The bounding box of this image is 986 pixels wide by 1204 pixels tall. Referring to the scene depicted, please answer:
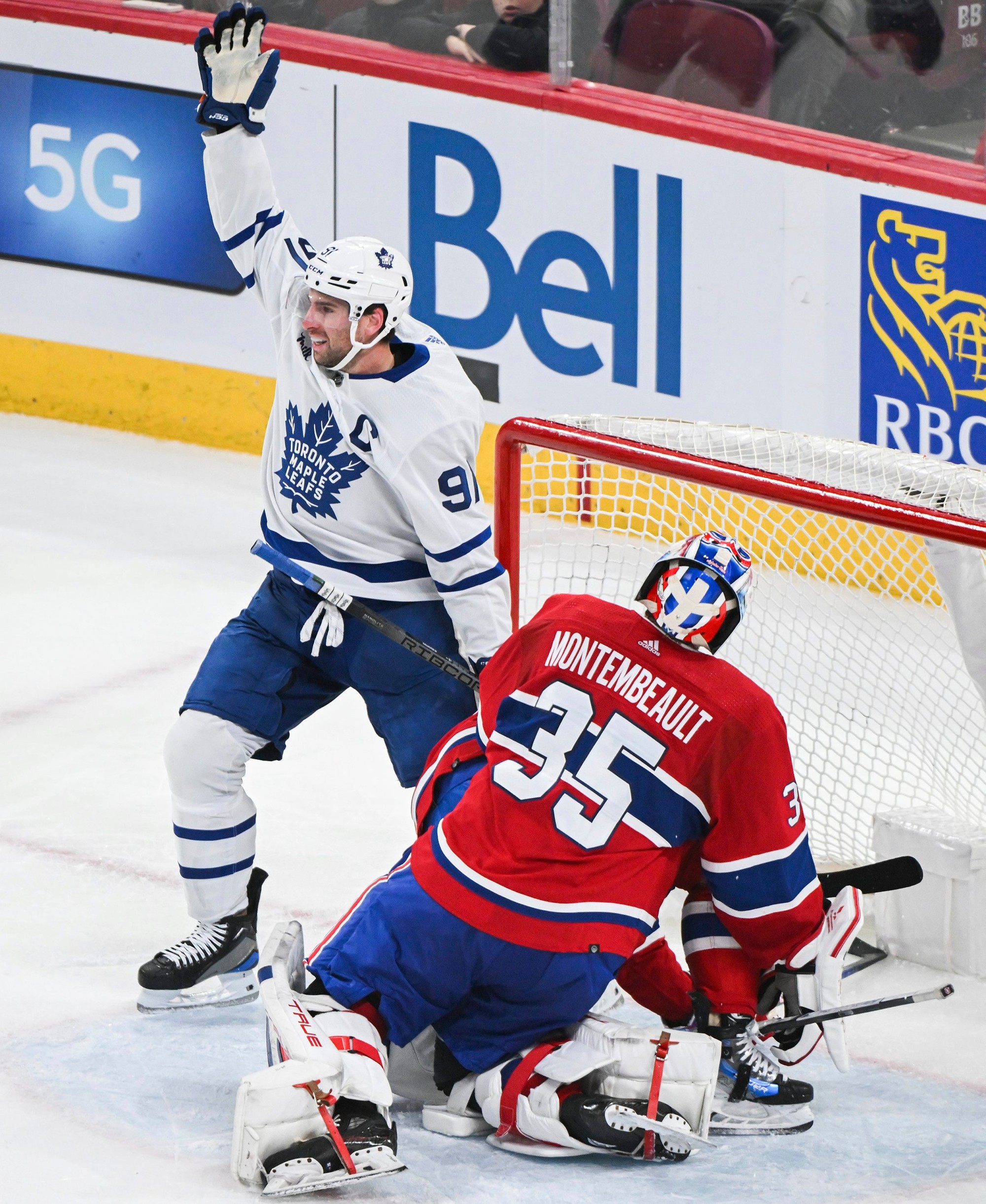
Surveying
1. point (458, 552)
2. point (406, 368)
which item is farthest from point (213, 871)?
point (406, 368)

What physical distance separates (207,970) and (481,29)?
12.0 feet

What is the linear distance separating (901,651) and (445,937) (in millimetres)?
1634

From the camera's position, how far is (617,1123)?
9.45ft

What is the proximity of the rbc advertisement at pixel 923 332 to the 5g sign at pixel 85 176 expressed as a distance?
2684 mm

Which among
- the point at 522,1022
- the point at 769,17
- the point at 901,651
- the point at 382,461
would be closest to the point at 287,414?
the point at 382,461

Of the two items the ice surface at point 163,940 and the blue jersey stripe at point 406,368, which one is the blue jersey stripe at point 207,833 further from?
the blue jersey stripe at point 406,368

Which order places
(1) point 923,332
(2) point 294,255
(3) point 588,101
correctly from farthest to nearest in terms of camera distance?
1. (3) point 588,101
2. (1) point 923,332
3. (2) point 294,255

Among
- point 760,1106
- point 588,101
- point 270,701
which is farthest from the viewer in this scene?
point 588,101

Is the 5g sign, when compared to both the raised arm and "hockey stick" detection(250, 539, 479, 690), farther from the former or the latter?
"hockey stick" detection(250, 539, 479, 690)

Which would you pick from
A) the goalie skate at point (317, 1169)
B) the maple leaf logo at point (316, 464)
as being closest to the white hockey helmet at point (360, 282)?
the maple leaf logo at point (316, 464)

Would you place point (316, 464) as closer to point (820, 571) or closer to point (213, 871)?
point (213, 871)

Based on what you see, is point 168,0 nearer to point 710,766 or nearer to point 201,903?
point 201,903

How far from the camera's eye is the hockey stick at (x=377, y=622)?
3402 millimetres

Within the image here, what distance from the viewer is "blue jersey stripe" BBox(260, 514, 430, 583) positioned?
3.45 metres
